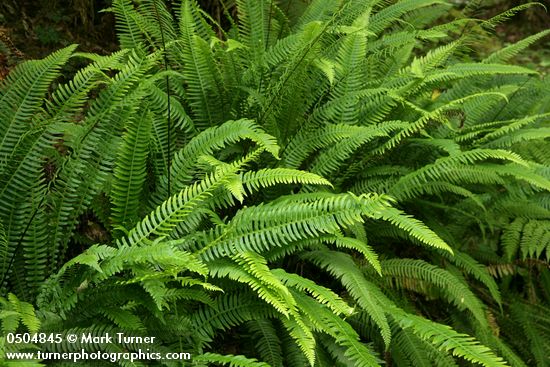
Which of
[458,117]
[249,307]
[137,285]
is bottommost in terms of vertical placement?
[249,307]

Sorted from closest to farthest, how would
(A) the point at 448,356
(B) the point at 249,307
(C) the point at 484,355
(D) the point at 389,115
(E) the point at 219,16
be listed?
(C) the point at 484,355
(B) the point at 249,307
(A) the point at 448,356
(D) the point at 389,115
(E) the point at 219,16

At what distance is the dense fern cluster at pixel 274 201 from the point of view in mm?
2449

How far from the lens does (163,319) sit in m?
2.37

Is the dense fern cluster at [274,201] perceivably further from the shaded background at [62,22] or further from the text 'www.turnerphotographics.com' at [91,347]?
the shaded background at [62,22]

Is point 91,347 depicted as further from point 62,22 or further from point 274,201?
point 62,22

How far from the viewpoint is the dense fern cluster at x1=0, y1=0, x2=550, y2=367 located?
2449 millimetres

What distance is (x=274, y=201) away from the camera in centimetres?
282

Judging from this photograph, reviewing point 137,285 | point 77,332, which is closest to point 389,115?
point 137,285

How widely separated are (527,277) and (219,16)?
3010 millimetres

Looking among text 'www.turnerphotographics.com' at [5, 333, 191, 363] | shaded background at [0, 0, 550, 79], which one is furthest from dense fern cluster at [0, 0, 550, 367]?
shaded background at [0, 0, 550, 79]

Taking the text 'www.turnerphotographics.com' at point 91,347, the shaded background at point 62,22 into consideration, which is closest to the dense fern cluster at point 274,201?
the text 'www.turnerphotographics.com' at point 91,347

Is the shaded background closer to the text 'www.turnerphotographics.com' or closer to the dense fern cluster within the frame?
the dense fern cluster

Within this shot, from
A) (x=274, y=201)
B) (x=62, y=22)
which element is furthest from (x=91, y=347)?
(x=62, y=22)

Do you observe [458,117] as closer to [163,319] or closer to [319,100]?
[319,100]
